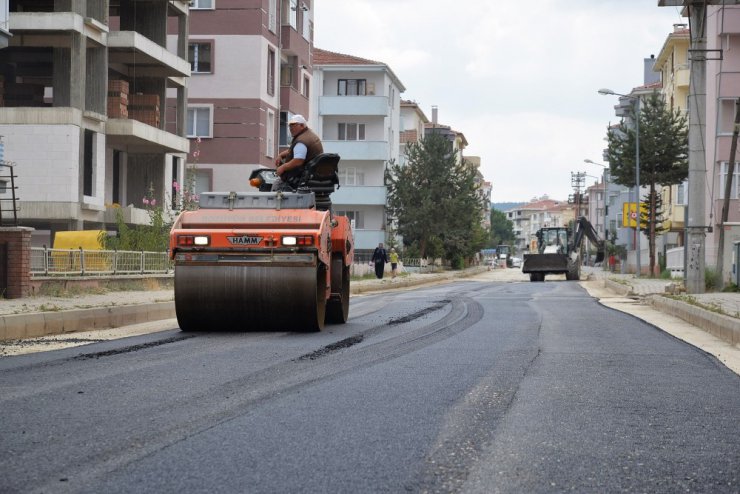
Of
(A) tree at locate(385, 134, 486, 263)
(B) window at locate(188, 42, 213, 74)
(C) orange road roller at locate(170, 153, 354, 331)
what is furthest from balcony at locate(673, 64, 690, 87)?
(C) orange road roller at locate(170, 153, 354, 331)

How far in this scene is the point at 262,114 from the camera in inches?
1832

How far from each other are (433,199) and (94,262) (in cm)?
5291

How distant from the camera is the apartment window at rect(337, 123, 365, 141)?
7706 centimetres

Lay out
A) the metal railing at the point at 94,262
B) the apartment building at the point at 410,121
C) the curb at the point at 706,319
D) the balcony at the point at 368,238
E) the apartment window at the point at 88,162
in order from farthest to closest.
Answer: the apartment building at the point at 410,121 < the balcony at the point at 368,238 < the apartment window at the point at 88,162 < the metal railing at the point at 94,262 < the curb at the point at 706,319

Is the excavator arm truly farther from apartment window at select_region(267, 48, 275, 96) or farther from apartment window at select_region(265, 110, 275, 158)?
apartment window at select_region(267, 48, 275, 96)

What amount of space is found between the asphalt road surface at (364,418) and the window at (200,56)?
117ft

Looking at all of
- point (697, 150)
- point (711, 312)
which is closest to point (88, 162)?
point (697, 150)

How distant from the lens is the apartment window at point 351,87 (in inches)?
3061

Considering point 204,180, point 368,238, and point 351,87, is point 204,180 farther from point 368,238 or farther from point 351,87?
point 351,87

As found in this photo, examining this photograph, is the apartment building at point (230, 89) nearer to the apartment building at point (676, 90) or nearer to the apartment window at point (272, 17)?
the apartment window at point (272, 17)

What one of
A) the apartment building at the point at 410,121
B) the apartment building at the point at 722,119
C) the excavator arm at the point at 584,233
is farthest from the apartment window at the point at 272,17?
the apartment building at the point at 410,121

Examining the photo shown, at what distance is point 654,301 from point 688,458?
19.9 meters

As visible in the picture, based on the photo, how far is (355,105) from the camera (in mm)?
75562

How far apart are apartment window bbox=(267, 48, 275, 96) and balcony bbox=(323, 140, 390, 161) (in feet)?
88.4
